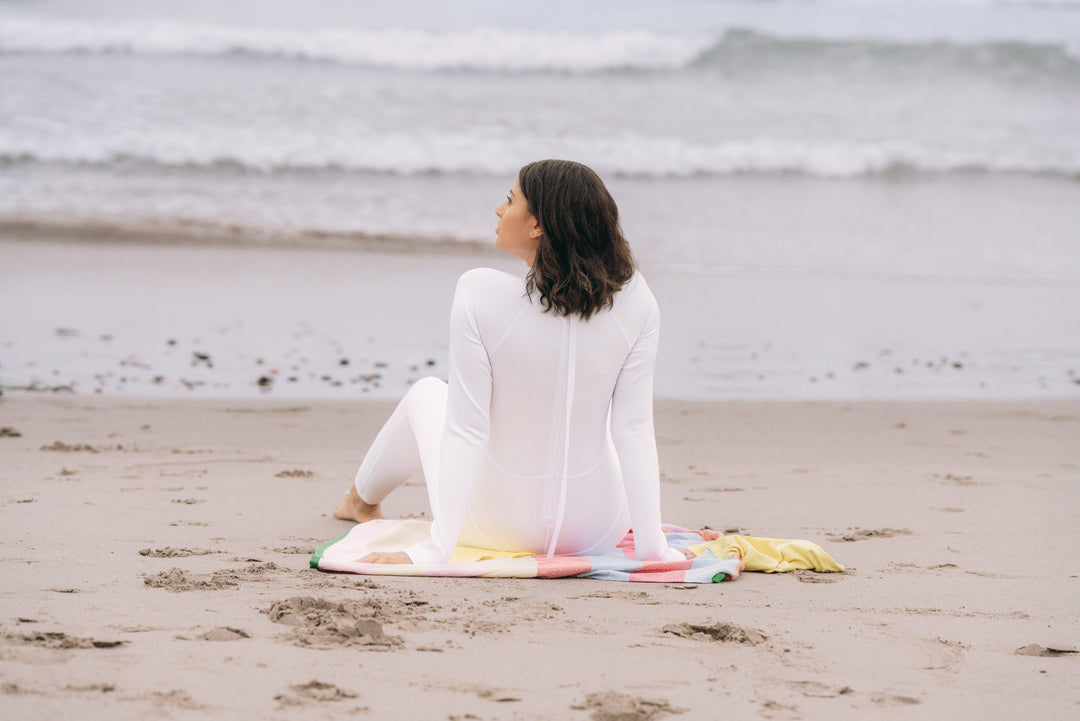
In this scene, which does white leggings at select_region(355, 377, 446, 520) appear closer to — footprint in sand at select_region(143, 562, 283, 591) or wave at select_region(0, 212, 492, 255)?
footprint in sand at select_region(143, 562, 283, 591)

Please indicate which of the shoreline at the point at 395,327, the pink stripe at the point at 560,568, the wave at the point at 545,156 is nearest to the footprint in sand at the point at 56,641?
the pink stripe at the point at 560,568

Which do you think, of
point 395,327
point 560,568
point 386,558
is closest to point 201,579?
point 386,558

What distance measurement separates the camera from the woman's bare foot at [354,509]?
14.5 feet

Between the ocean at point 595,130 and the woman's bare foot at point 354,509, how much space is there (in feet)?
11.3

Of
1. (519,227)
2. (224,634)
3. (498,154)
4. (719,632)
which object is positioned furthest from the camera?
(498,154)

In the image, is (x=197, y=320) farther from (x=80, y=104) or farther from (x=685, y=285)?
(x=80, y=104)

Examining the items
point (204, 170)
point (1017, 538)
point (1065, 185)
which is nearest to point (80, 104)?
point (204, 170)

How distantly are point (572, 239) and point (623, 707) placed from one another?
146 cm

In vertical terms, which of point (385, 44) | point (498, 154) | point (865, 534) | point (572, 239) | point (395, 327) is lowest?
point (865, 534)

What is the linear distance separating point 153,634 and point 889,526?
119 inches

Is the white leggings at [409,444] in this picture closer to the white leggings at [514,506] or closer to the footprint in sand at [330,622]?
the white leggings at [514,506]

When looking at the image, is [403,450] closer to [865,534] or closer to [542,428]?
[542,428]

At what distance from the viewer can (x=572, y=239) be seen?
341 cm

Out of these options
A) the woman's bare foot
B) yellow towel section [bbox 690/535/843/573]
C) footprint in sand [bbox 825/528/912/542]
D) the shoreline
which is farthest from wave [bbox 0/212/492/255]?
yellow towel section [bbox 690/535/843/573]
